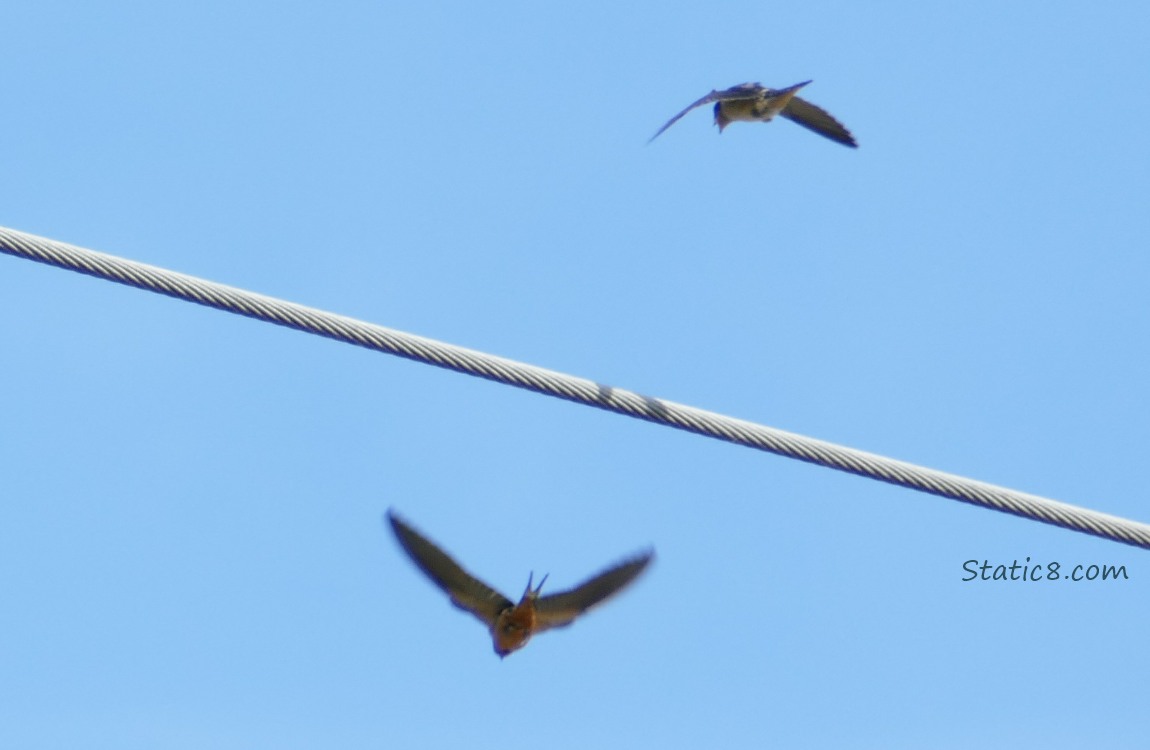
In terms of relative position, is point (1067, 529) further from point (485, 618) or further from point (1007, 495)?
point (485, 618)

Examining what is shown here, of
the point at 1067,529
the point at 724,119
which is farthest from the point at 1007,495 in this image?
the point at 724,119

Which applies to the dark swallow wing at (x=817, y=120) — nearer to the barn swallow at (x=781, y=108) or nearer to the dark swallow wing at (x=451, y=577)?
the barn swallow at (x=781, y=108)

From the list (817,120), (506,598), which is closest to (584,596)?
(506,598)

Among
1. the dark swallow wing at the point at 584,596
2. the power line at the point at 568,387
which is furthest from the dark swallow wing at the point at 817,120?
the power line at the point at 568,387

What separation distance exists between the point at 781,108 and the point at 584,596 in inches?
131

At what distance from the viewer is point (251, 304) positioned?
522 cm

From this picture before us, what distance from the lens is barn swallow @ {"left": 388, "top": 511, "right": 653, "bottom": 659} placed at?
797 cm

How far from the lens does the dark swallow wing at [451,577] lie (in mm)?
8047

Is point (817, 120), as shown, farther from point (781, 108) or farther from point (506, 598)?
point (506, 598)

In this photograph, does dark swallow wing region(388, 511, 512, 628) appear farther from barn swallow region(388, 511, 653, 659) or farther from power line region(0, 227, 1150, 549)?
power line region(0, 227, 1150, 549)

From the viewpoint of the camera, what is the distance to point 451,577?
8.30m

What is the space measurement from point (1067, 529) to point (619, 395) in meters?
1.39

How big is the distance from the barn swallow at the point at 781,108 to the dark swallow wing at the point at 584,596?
286 cm

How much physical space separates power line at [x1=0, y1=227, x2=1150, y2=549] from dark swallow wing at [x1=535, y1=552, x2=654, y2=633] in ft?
8.06
